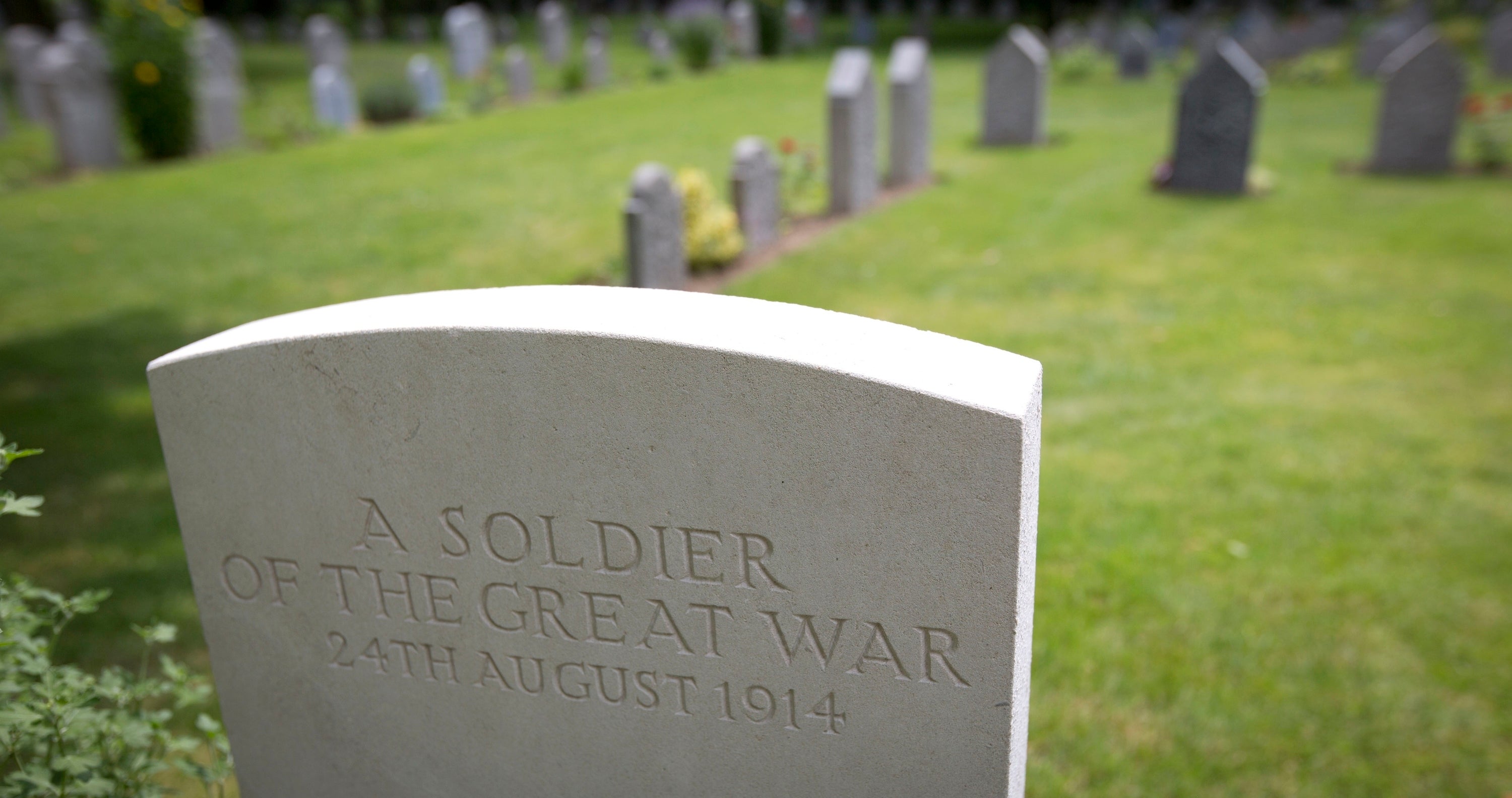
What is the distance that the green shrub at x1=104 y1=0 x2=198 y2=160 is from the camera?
13.6m

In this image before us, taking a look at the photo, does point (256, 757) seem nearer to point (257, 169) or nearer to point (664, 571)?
point (664, 571)

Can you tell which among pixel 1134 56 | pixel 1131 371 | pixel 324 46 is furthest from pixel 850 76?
pixel 324 46

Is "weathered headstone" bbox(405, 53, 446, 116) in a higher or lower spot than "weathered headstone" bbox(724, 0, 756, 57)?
lower

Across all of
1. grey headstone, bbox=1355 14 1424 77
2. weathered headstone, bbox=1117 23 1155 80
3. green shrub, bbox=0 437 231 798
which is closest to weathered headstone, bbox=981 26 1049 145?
weathered headstone, bbox=1117 23 1155 80

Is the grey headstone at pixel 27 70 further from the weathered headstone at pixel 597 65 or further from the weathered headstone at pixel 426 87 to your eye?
the weathered headstone at pixel 597 65

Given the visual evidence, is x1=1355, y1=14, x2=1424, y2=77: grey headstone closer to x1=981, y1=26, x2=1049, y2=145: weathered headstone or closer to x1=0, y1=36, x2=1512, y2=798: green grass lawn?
x1=0, y1=36, x2=1512, y2=798: green grass lawn

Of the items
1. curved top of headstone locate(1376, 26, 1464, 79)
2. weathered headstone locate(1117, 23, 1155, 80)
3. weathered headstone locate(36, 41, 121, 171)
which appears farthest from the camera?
weathered headstone locate(1117, 23, 1155, 80)

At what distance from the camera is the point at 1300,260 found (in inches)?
348

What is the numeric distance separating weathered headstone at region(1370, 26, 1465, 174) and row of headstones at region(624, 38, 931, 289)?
499 centimetres

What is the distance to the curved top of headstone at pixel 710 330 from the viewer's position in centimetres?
177

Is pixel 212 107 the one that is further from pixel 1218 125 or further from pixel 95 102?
pixel 1218 125

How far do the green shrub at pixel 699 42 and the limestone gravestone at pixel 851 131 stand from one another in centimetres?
1332

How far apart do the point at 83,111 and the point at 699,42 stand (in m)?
13.2

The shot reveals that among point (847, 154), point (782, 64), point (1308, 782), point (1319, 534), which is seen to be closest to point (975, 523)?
point (1308, 782)
